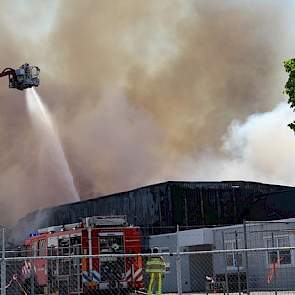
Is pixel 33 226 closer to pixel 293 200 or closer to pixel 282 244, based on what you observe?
pixel 293 200

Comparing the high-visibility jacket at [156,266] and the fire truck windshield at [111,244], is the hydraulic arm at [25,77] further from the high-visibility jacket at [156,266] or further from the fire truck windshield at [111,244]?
the high-visibility jacket at [156,266]

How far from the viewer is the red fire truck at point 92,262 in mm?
19781

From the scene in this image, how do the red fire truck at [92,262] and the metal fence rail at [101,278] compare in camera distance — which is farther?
the red fire truck at [92,262]

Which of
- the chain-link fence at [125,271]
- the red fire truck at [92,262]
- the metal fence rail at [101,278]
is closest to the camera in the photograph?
the chain-link fence at [125,271]

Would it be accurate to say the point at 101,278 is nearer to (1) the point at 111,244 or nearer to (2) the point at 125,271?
(2) the point at 125,271

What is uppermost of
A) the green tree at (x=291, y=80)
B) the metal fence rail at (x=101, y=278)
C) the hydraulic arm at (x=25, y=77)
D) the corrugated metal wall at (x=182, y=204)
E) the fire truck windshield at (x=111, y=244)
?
the hydraulic arm at (x=25, y=77)

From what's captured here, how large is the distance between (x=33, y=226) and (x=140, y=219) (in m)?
9.48

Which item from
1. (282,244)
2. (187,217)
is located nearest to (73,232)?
(282,244)

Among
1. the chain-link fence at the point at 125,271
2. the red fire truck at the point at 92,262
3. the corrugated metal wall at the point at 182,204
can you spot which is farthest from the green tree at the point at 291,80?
the corrugated metal wall at the point at 182,204

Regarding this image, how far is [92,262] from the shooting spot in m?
20.0

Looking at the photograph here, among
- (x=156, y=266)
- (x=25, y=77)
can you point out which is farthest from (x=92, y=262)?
(x=25, y=77)

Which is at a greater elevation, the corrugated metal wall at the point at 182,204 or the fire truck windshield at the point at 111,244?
the corrugated metal wall at the point at 182,204

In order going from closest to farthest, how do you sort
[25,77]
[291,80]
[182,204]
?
[291,80]
[25,77]
[182,204]

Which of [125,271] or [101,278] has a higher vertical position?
[125,271]
